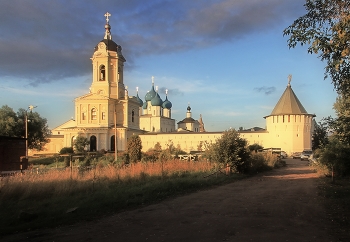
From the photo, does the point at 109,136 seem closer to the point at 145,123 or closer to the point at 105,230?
the point at 145,123

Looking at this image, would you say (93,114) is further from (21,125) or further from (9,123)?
(9,123)

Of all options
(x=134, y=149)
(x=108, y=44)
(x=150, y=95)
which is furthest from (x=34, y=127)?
(x=150, y=95)

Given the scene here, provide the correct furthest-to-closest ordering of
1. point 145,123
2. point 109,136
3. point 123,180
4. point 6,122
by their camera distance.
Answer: point 145,123 < point 109,136 < point 6,122 < point 123,180

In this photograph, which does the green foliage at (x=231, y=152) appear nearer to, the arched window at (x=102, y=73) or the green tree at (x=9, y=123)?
the green tree at (x=9, y=123)

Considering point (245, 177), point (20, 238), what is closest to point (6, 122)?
point (245, 177)

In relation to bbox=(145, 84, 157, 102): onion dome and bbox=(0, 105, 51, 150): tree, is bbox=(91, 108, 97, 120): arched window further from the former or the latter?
bbox=(145, 84, 157, 102): onion dome

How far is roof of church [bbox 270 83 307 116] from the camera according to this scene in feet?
217

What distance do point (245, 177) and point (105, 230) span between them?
586 inches

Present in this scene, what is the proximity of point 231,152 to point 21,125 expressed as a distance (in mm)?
38989

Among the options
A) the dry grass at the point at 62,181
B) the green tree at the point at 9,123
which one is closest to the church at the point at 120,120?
the green tree at the point at 9,123

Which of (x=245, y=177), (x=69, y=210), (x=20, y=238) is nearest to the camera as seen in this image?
(x=20, y=238)

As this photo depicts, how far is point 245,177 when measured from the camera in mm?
21922

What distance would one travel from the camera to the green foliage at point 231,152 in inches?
893

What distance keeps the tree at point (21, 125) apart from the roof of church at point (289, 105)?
134ft
